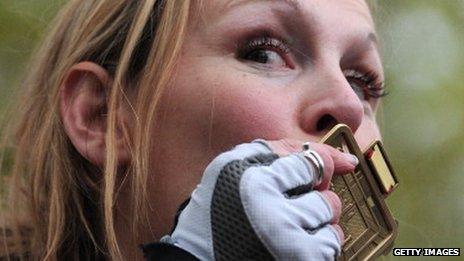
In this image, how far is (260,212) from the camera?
24.5 inches

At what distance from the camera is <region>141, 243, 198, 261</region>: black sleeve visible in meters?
0.66

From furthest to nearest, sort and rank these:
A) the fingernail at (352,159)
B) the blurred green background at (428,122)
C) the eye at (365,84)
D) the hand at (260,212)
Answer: the blurred green background at (428,122) → the eye at (365,84) → the fingernail at (352,159) → the hand at (260,212)

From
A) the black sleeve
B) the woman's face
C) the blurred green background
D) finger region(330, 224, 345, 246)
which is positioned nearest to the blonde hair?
the woman's face

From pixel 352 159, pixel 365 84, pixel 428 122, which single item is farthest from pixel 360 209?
pixel 428 122

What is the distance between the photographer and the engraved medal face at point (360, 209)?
765 mm

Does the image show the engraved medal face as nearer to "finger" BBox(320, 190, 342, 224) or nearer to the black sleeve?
"finger" BBox(320, 190, 342, 224)

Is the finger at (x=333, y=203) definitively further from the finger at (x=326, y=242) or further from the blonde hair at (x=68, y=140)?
the blonde hair at (x=68, y=140)

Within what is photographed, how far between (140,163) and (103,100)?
0.37ft

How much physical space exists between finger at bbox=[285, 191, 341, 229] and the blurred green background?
2.99 feet

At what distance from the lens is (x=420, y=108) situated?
1652mm

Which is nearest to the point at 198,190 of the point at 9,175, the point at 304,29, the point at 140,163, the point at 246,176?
the point at 246,176

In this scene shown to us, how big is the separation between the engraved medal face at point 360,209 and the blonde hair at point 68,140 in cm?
23

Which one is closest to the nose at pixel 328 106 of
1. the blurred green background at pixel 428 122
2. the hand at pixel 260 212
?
the hand at pixel 260 212

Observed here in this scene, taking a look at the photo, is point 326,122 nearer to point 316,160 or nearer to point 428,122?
point 316,160
